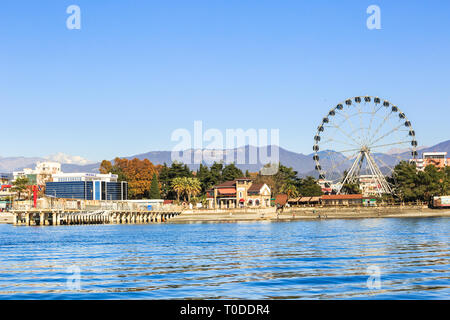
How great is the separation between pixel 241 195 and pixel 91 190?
5217 cm

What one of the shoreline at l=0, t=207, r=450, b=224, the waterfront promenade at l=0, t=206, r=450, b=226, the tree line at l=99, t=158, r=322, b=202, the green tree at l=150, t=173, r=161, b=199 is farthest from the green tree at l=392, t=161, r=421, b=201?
the green tree at l=150, t=173, r=161, b=199

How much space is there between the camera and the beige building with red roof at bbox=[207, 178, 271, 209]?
415 ft

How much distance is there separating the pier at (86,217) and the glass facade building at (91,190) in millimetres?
38606

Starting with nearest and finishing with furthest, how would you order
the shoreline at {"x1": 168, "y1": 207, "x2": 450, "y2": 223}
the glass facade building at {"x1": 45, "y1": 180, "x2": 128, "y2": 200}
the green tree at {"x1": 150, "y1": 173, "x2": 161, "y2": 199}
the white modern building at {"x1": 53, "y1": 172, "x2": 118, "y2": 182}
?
1. the shoreline at {"x1": 168, "y1": 207, "x2": 450, "y2": 223}
2. the green tree at {"x1": 150, "y1": 173, "x2": 161, "y2": 199}
3. the glass facade building at {"x1": 45, "y1": 180, "x2": 128, "y2": 200}
4. the white modern building at {"x1": 53, "y1": 172, "x2": 118, "y2": 182}

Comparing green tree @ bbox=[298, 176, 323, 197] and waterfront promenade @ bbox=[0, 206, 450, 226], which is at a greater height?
green tree @ bbox=[298, 176, 323, 197]

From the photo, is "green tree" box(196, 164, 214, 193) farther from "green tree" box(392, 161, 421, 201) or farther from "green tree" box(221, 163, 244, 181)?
"green tree" box(392, 161, 421, 201)

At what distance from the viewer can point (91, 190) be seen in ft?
514

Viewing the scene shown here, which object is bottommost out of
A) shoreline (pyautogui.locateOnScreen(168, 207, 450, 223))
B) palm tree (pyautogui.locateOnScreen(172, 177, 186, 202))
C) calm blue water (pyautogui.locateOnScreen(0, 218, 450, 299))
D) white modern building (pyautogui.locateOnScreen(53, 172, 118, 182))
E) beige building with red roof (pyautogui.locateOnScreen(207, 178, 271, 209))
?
shoreline (pyautogui.locateOnScreen(168, 207, 450, 223))

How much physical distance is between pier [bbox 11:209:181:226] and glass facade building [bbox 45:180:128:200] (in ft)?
127

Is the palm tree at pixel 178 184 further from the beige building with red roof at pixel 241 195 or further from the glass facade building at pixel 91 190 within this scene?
the glass facade building at pixel 91 190

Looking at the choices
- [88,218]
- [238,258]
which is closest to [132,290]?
[238,258]

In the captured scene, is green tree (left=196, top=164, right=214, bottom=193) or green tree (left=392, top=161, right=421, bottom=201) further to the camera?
green tree (left=196, top=164, right=214, bottom=193)
